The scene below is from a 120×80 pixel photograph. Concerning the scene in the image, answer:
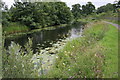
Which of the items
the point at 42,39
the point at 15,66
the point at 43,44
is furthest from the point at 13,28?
the point at 15,66

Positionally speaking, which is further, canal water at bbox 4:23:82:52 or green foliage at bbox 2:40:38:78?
canal water at bbox 4:23:82:52

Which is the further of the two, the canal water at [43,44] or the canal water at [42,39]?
the canal water at [42,39]

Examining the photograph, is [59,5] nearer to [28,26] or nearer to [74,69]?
[28,26]

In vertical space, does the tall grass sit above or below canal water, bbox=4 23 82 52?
above

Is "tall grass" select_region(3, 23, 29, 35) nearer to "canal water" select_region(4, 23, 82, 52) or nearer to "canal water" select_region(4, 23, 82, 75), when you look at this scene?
"canal water" select_region(4, 23, 82, 52)

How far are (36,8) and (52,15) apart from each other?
714cm

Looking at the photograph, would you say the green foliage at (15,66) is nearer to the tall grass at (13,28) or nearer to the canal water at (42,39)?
the canal water at (42,39)

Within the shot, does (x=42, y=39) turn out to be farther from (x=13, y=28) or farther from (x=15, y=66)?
(x=15, y=66)

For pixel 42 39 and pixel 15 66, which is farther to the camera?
pixel 42 39

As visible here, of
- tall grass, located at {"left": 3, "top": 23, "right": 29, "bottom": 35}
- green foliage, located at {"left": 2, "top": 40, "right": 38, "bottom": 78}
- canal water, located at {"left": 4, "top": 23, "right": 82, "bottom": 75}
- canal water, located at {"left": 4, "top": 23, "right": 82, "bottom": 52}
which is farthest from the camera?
tall grass, located at {"left": 3, "top": 23, "right": 29, "bottom": 35}

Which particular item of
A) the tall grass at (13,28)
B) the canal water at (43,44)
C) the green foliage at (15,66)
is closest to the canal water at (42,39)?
the canal water at (43,44)

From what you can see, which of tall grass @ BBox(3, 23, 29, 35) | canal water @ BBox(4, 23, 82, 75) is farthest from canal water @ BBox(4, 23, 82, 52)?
tall grass @ BBox(3, 23, 29, 35)

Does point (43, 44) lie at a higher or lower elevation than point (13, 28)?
lower

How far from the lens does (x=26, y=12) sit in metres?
20.7
